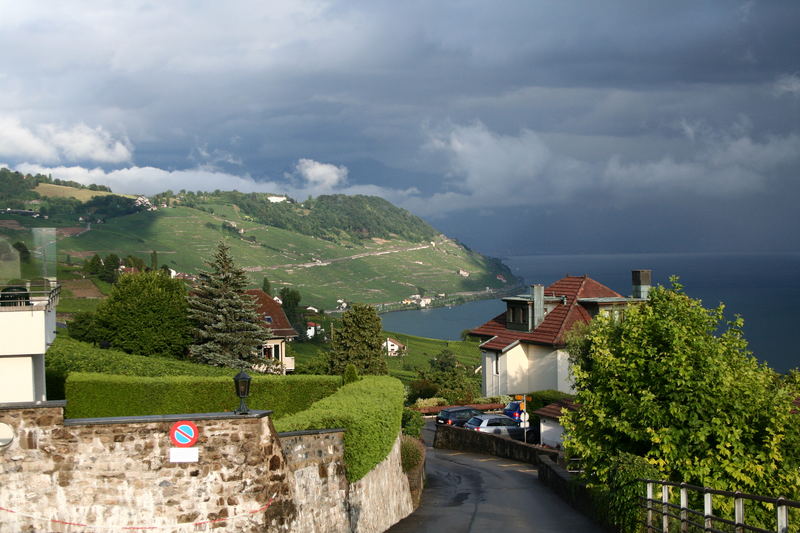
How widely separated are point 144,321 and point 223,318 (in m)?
4.09

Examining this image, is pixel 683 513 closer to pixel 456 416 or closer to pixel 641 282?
pixel 456 416

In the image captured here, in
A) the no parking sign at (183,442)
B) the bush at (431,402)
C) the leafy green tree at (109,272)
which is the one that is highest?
the leafy green tree at (109,272)

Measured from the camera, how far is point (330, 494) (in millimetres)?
17641

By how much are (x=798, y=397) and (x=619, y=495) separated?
11.9 meters

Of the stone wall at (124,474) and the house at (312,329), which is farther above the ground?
the stone wall at (124,474)

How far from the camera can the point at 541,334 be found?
5772 cm

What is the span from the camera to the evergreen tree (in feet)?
151

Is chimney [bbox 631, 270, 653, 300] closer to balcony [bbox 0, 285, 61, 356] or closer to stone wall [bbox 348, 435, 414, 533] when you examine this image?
stone wall [bbox 348, 435, 414, 533]

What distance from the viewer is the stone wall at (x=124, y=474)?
46.7 ft

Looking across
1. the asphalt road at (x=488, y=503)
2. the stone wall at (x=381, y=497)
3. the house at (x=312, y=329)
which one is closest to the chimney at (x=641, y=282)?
the asphalt road at (x=488, y=503)

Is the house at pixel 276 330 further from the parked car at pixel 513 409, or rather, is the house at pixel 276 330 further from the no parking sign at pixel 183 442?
the no parking sign at pixel 183 442

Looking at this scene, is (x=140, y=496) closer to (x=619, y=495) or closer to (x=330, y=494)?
(x=330, y=494)

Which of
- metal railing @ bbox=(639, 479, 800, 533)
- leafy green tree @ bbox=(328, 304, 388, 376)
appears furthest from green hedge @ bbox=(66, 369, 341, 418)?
leafy green tree @ bbox=(328, 304, 388, 376)

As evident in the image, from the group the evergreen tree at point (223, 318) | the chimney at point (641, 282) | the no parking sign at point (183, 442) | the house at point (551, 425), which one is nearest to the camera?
the no parking sign at point (183, 442)
